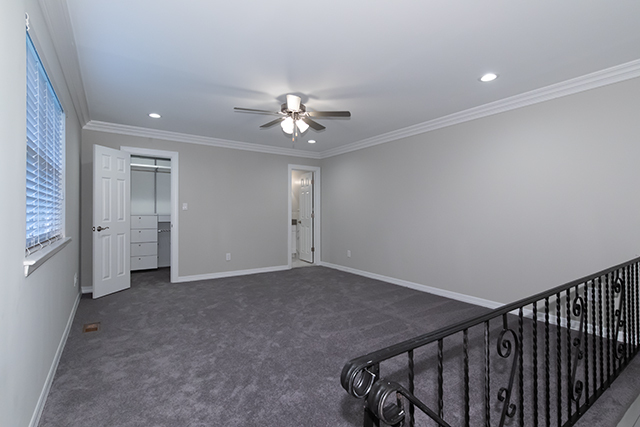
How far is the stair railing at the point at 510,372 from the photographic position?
2.82 feet

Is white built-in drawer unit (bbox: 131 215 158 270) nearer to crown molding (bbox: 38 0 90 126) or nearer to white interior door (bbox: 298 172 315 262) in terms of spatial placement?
crown molding (bbox: 38 0 90 126)

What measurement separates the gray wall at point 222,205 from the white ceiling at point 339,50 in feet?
4.58

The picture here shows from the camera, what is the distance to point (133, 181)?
626 cm

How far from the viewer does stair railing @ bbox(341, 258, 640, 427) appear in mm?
858

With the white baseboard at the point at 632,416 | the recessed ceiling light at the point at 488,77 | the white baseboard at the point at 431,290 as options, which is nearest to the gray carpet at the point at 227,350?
the white baseboard at the point at 431,290

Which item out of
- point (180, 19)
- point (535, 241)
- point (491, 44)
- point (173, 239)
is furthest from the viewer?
point (173, 239)

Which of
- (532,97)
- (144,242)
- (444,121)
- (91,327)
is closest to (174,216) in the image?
(144,242)

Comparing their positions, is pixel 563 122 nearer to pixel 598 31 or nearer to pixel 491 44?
pixel 598 31

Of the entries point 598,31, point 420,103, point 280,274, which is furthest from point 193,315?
point 598,31

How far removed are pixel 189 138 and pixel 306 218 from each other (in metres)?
2.96

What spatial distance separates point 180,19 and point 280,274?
438 centimetres

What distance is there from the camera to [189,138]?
5.17 meters

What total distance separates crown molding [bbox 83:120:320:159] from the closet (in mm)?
1270

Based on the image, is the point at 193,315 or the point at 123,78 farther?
the point at 193,315
